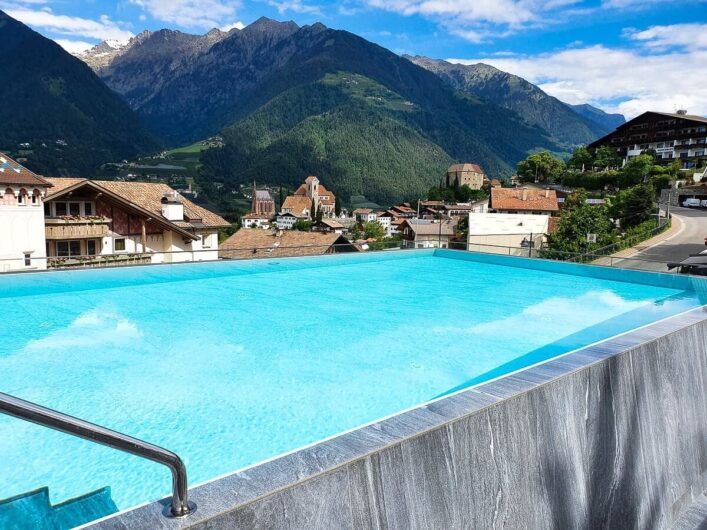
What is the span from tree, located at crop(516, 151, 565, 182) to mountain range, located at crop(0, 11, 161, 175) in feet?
317

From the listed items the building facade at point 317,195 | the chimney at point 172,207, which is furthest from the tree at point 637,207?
the building facade at point 317,195

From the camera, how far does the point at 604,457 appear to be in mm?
2822

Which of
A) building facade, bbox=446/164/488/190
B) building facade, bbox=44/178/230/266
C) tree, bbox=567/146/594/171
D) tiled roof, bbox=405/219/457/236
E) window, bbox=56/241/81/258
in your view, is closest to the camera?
building facade, bbox=44/178/230/266

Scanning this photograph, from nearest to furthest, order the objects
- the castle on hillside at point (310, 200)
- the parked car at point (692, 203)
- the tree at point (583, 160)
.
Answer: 1. the parked car at point (692, 203)
2. the tree at point (583, 160)
3. the castle on hillside at point (310, 200)

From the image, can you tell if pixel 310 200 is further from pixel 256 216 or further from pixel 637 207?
pixel 637 207

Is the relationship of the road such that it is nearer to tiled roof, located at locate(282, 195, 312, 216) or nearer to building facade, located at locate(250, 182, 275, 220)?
building facade, located at locate(250, 182, 275, 220)

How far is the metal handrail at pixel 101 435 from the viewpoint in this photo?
3.54ft

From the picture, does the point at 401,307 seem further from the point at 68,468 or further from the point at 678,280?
the point at 68,468

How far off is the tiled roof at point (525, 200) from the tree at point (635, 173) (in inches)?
224

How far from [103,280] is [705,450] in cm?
801

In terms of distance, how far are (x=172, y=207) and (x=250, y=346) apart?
1522cm

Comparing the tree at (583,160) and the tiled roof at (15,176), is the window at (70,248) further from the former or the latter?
the tree at (583,160)

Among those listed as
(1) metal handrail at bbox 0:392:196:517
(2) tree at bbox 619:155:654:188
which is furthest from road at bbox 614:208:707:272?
(1) metal handrail at bbox 0:392:196:517

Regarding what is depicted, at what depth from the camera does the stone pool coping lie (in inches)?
55.4
